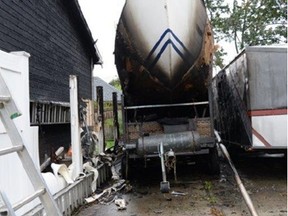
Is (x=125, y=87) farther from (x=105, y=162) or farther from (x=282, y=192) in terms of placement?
(x=282, y=192)

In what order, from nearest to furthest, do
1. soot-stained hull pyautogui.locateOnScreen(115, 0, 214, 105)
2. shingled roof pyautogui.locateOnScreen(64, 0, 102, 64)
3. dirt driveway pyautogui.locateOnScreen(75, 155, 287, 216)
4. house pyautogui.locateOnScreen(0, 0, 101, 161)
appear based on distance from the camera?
dirt driveway pyautogui.locateOnScreen(75, 155, 287, 216) → soot-stained hull pyautogui.locateOnScreen(115, 0, 214, 105) → house pyautogui.locateOnScreen(0, 0, 101, 161) → shingled roof pyautogui.locateOnScreen(64, 0, 102, 64)

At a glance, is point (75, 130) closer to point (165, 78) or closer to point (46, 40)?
point (165, 78)

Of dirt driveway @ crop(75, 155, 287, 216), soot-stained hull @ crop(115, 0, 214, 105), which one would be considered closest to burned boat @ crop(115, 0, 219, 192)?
soot-stained hull @ crop(115, 0, 214, 105)

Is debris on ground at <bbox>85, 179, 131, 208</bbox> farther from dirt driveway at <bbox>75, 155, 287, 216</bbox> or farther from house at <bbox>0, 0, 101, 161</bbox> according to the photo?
house at <bbox>0, 0, 101, 161</bbox>

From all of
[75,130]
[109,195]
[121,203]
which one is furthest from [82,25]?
[121,203]

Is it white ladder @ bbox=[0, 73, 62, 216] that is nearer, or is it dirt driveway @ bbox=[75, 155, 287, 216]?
white ladder @ bbox=[0, 73, 62, 216]

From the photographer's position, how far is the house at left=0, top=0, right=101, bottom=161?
374 inches

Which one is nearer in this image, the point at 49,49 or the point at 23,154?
the point at 23,154

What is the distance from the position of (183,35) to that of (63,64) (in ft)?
25.0

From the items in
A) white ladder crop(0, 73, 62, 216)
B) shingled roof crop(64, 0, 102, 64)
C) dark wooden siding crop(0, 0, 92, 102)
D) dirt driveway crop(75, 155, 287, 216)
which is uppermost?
shingled roof crop(64, 0, 102, 64)

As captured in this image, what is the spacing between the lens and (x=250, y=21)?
95.5 ft

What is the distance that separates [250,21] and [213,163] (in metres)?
22.7

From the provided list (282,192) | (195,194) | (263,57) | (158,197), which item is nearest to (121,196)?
(158,197)

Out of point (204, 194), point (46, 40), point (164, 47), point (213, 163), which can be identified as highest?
point (46, 40)
